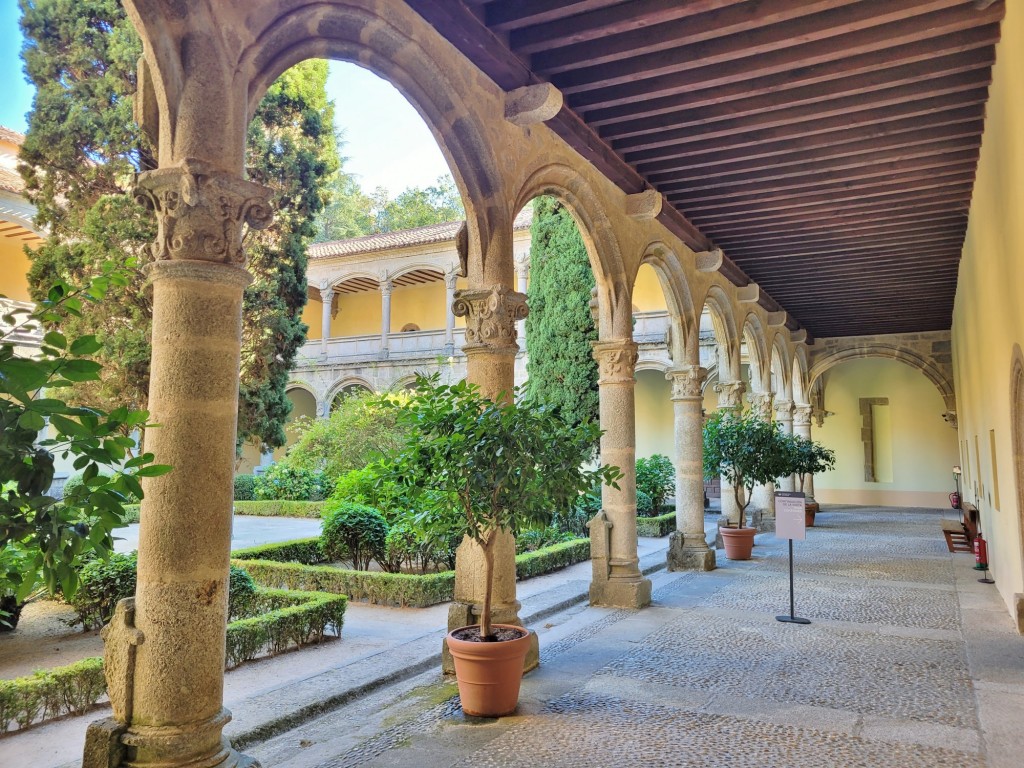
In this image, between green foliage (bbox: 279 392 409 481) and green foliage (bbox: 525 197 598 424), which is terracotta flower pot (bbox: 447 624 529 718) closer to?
green foliage (bbox: 525 197 598 424)

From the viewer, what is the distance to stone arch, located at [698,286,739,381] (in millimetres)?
9734

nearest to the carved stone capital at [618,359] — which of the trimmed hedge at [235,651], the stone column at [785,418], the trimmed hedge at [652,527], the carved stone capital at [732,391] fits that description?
the trimmed hedge at [235,651]

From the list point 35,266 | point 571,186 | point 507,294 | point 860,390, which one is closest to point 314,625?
point 507,294

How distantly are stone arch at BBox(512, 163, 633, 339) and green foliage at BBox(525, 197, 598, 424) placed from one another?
523 cm

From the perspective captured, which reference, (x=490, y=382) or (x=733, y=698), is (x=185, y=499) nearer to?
(x=490, y=382)

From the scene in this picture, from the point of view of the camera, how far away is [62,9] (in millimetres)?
7863

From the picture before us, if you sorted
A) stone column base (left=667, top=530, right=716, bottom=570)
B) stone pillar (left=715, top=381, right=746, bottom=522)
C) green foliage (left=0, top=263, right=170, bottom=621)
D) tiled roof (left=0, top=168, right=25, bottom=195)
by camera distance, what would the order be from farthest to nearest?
tiled roof (left=0, top=168, right=25, bottom=195) < stone pillar (left=715, top=381, right=746, bottom=522) < stone column base (left=667, top=530, right=716, bottom=570) < green foliage (left=0, top=263, right=170, bottom=621)

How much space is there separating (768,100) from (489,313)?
257cm

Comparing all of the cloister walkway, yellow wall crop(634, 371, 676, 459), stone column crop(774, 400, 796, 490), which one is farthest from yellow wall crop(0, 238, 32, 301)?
stone column crop(774, 400, 796, 490)

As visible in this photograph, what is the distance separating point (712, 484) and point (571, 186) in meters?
14.4

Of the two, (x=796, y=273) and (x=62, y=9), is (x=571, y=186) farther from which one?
(x=62, y=9)

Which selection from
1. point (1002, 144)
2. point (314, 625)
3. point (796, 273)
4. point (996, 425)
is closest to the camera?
point (1002, 144)

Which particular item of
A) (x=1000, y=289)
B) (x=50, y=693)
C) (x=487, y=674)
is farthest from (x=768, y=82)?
(x=50, y=693)

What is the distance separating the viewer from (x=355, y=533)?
311 inches
